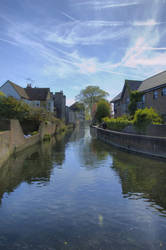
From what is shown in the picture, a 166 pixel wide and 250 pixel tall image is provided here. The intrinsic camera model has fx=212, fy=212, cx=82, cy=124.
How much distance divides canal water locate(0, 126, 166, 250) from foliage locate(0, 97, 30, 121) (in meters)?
17.8

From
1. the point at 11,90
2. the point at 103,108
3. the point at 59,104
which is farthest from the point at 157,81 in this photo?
the point at 59,104

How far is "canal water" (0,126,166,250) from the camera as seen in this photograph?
611 cm

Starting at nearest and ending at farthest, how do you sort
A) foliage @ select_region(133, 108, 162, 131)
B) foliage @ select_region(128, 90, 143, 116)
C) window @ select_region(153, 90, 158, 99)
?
1. foliage @ select_region(133, 108, 162, 131)
2. window @ select_region(153, 90, 158, 99)
3. foliage @ select_region(128, 90, 143, 116)

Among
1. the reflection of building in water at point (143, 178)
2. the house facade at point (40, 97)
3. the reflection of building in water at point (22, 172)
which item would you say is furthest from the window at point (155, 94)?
the house facade at point (40, 97)

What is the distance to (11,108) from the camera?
3152 centimetres

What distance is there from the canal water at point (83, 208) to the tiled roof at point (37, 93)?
159 feet

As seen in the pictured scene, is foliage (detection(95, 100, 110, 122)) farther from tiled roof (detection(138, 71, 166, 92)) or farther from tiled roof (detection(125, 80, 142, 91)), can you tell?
tiled roof (detection(138, 71, 166, 92))

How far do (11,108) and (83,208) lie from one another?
2609cm

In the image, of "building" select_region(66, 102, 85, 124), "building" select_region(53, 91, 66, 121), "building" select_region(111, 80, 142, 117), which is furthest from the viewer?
"building" select_region(66, 102, 85, 124)

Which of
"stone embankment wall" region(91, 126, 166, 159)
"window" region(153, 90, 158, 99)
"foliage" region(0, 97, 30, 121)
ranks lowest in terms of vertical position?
"stone embankment wall" region(91, 126, 166, 159)

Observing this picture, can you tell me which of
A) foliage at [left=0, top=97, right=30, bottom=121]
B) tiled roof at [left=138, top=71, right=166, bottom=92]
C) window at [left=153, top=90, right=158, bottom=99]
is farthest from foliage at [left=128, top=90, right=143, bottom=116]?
foliage at [left=0, top=97, right=30, bottom=121]

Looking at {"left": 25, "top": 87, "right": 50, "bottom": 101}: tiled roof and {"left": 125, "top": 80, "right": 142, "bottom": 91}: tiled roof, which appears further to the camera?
{"left": 25, "top": 87, "right": 50, "bottom": 101}: tiled roof

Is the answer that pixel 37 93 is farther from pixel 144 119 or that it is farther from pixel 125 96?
pixel 144 119

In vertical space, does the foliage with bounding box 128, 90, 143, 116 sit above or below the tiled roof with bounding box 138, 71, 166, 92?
below
